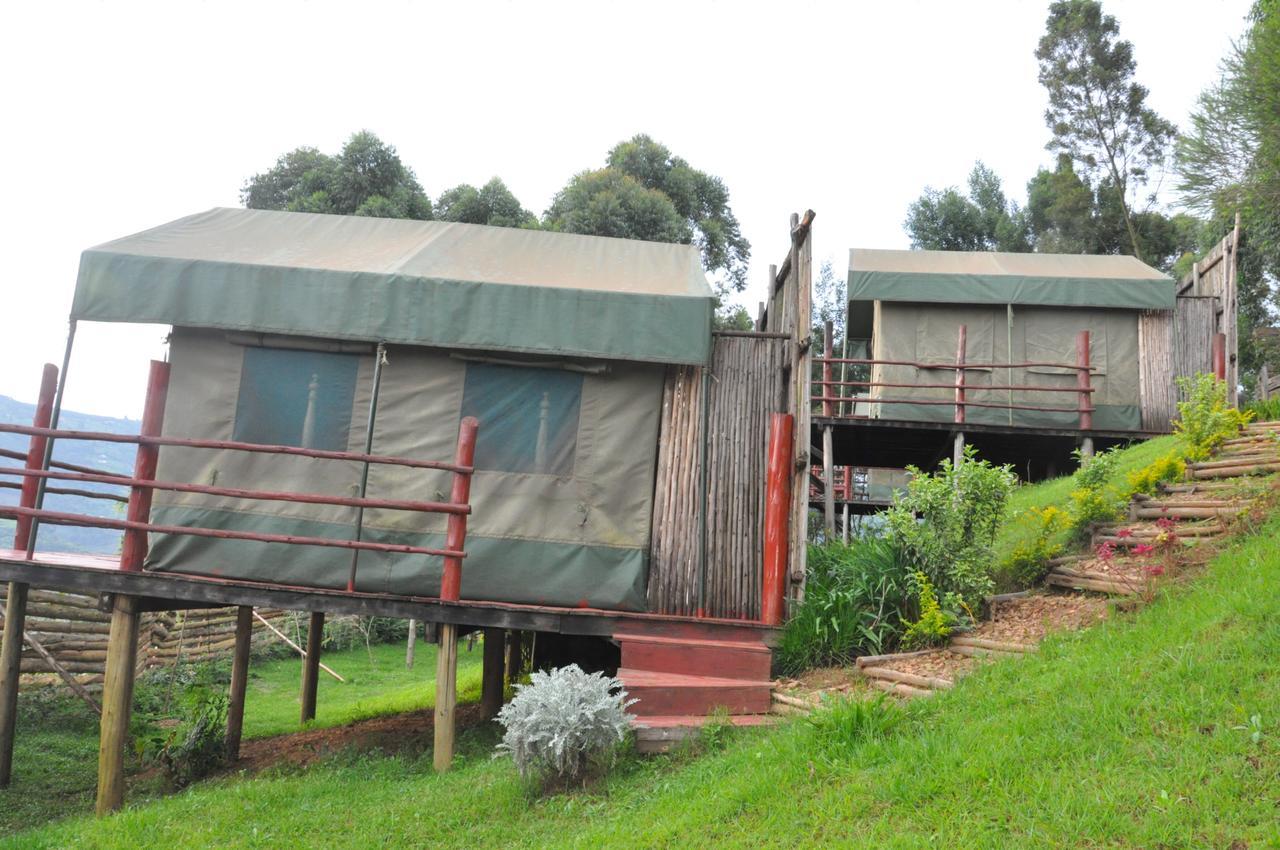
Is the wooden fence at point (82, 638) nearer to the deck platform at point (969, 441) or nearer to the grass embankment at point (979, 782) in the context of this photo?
the grass embankment at point (979, 782)

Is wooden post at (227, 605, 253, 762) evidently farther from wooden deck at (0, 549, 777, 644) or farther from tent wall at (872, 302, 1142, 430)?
tent wall at (872, 302, 1142, 430)

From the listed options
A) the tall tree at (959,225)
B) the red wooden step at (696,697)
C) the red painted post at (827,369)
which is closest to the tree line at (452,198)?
the red painted post at (827,369)

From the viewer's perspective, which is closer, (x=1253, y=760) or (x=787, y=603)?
(x=1253, y=760)

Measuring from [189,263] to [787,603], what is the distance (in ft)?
18.9

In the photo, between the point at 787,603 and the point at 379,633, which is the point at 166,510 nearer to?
the point at 787,603

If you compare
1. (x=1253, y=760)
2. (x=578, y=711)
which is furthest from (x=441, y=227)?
(x=1253, y=760)

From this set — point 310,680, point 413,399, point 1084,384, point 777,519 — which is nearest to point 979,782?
point 777,519

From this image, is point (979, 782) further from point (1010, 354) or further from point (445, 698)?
point (1010, 354)

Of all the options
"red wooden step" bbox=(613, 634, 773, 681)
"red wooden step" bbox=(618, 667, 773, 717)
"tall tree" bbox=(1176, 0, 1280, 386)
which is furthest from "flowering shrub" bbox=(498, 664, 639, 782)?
"tall tree" bbox=(1176, 0, 1280, 386)

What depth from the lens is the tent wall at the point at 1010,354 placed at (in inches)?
582

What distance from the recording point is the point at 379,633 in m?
20.7

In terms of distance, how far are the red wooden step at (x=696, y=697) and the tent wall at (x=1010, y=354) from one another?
9160 mm

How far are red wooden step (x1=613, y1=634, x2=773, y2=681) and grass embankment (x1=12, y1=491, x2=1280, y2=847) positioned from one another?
925 mm

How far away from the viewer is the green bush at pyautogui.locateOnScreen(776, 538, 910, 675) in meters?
7.22
